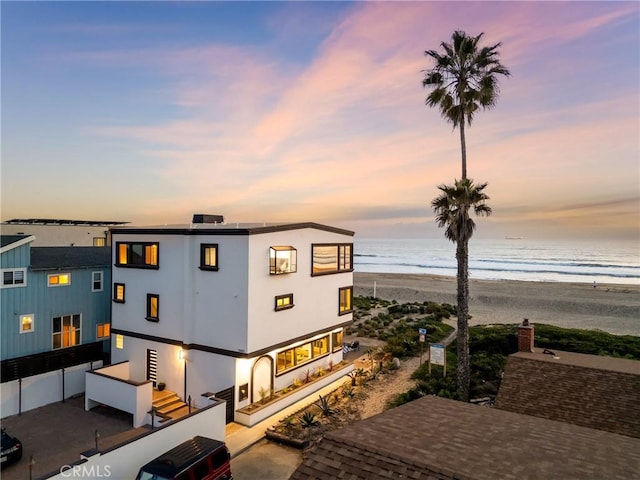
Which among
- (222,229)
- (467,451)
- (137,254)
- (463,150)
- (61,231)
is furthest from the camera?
(61,231)

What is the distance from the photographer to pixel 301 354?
21.2 m

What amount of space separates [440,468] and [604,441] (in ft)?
17.6

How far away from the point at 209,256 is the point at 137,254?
15.9 ft

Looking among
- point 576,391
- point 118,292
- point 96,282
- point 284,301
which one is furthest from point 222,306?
point 576,391

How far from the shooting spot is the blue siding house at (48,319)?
59.1 feet

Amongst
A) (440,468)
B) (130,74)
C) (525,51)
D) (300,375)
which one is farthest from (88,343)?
(525,51)

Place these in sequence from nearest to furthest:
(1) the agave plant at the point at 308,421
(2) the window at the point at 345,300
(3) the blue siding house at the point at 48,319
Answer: (1) the agave plant at the point at 308,421
(3) the blue siding house at the point at 48,319
(2) the window at the point at 345,300

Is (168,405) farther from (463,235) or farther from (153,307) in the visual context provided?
(463,235)

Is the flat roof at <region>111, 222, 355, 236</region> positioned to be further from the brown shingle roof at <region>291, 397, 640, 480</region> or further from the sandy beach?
the sandy beach

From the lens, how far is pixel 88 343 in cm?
2134

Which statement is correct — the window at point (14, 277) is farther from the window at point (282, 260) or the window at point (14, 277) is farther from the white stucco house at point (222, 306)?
the window at point (282, 260)

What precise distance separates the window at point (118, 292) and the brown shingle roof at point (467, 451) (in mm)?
16460

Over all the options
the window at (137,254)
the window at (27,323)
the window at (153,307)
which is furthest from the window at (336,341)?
the window at (27,323)

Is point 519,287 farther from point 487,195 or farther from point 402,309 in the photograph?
point 487,195
